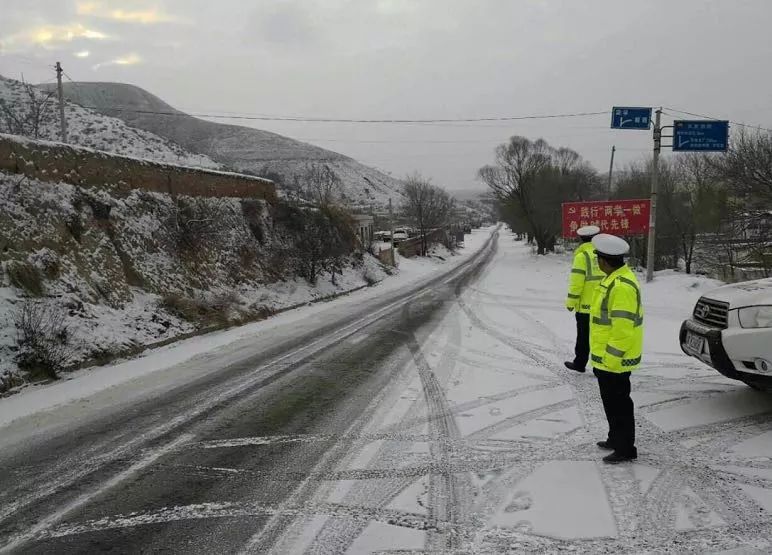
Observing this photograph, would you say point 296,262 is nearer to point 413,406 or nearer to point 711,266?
point 413,406

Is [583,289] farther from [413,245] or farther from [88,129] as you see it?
[88,129]

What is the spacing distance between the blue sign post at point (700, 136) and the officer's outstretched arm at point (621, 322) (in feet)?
53.9

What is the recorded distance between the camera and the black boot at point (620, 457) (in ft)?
12.9

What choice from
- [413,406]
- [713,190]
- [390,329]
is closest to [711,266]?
[713,190]

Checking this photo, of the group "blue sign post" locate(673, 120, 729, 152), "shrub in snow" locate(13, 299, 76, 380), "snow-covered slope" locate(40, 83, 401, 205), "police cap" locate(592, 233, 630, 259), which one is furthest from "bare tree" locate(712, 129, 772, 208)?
"snow-covered slope" locate(40, 83, 401, 205)

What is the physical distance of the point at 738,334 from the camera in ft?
14.9

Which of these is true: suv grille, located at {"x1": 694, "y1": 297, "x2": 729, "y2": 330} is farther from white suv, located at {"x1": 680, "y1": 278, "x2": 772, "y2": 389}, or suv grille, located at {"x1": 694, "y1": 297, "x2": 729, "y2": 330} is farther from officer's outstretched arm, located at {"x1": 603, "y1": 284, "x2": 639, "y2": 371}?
officer's outstretched arm, located at {"x1": 603, "y1": 284, "x2": 639, "y2": 371}

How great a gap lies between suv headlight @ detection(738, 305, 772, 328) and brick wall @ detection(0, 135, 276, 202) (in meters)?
12.2

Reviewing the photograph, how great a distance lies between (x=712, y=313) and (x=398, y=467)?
3.54 metres

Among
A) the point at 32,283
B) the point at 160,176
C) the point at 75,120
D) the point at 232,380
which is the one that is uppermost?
the point at 75,120

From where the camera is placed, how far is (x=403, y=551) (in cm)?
288

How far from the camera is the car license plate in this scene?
500cm

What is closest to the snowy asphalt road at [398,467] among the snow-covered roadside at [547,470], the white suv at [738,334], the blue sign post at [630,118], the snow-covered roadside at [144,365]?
the snow-covered roadside at [547,470]

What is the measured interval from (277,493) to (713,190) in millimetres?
33044
